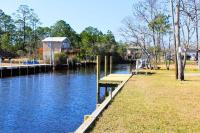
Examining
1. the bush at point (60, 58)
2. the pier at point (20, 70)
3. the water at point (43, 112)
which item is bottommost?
the water at point (43, 112)

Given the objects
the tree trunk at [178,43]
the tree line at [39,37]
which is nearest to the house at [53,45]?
the tree line at [39,37]

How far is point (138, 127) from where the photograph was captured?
11.2 meters

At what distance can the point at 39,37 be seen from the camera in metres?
120

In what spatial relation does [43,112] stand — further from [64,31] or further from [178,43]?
[64,31]

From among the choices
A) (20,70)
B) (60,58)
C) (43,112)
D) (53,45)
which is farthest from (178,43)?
(53,45)

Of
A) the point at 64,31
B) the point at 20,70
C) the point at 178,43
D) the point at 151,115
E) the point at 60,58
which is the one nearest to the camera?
the point at 151,115

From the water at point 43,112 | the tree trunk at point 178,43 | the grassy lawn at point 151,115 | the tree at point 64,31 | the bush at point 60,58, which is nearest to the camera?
the grassy lawn at point 151,115

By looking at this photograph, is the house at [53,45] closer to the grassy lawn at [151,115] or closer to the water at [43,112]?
the water at [43,112]

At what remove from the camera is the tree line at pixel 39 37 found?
102562 mm

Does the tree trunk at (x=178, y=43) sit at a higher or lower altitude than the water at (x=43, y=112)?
higher

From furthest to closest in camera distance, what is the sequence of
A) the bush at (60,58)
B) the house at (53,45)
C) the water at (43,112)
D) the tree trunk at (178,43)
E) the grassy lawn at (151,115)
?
the house at (53,45) → the bush at (60,58) → the tree trunk at (178,43) → the water at (43,112) → the grassy lawn at (151,115)

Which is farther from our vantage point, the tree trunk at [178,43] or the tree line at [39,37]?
the tree line at [39,37]

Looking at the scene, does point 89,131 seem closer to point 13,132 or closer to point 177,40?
point 13,132

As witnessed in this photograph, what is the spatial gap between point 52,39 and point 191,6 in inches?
3050
